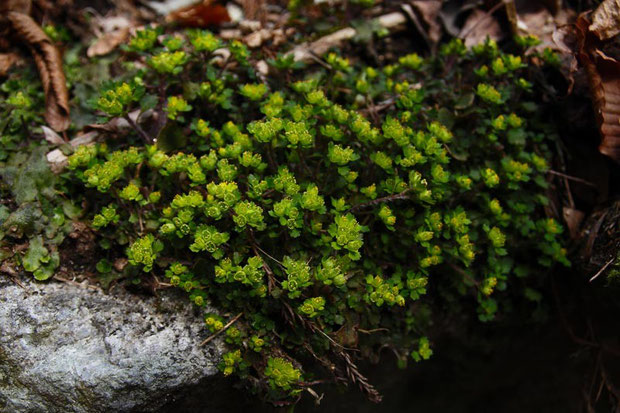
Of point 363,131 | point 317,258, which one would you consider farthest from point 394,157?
point 317,258

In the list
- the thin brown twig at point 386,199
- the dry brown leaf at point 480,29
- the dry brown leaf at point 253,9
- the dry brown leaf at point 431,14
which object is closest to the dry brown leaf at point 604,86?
the dry brown leaf at point 480,29

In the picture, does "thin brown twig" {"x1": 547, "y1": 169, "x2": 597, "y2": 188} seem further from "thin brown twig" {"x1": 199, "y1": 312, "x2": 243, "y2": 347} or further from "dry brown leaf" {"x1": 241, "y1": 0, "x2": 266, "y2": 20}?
"dry brown leaf" {"x1": 241, "y1": 0, "x2": 266, "y2": 20}

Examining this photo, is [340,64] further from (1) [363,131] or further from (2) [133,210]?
(2) [133,210]

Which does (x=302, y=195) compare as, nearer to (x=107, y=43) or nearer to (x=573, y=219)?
(x=573, y=219)

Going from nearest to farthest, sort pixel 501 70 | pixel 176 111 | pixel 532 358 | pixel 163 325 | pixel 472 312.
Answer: pixel 163 325 → pixel 176 111 → pixel 501 70 → pixel 472 312 → pixel 532 358

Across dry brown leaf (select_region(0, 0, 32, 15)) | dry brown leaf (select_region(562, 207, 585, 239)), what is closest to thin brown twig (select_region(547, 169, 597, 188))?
dry brown leaf (select_region(562, 207, 585, 239))

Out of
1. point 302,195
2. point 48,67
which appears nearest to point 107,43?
point 48,67
